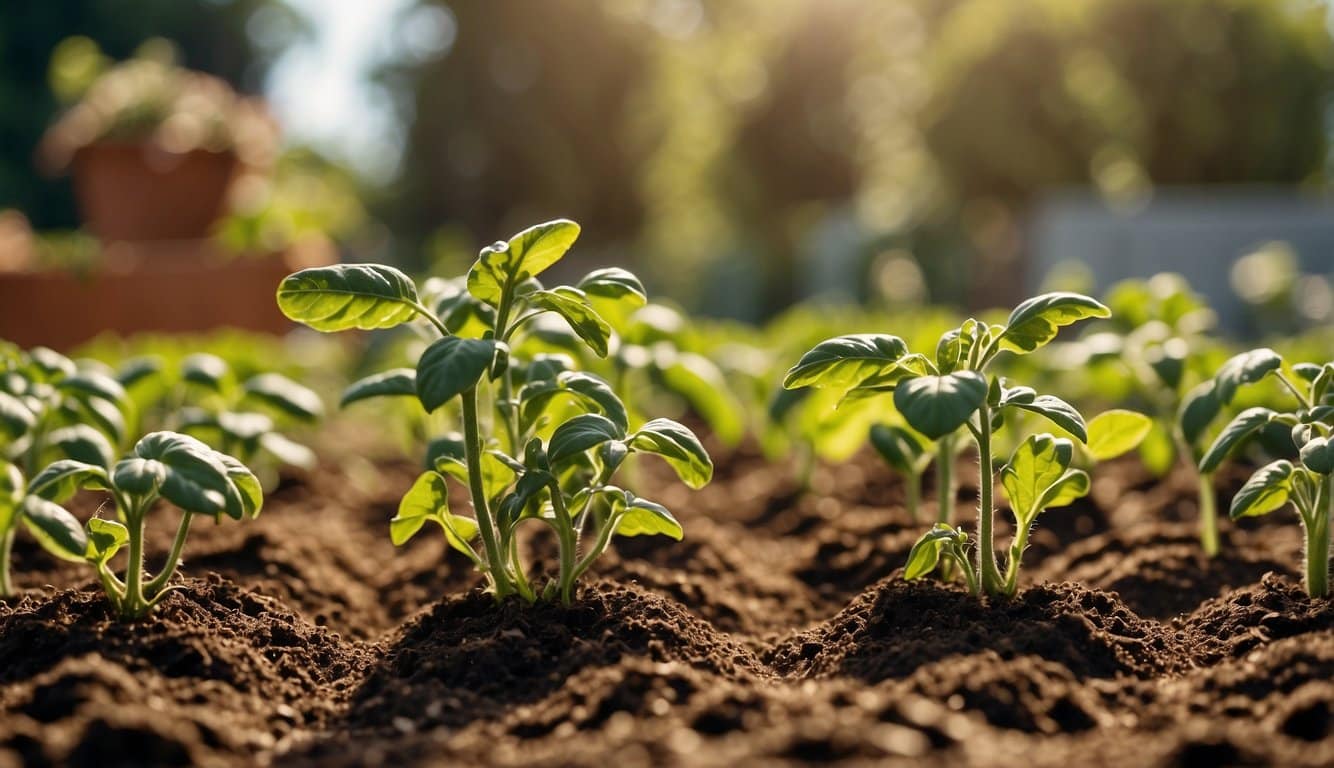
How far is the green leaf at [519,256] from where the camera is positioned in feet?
7.05

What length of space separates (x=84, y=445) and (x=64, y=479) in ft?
1.72

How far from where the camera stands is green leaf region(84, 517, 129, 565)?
2246mm

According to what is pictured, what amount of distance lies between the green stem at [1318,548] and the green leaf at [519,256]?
1458mm

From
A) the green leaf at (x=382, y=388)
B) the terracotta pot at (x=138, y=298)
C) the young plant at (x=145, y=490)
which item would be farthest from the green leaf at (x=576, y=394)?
the terracotta pot at (x=138, y=298)

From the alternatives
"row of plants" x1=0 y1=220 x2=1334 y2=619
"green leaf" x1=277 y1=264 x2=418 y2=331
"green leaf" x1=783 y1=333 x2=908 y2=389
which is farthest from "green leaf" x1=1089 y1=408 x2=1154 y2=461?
"green leaf" x1=277 y1=264 x2=418 y2=331

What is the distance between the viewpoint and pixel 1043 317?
220 centimetres

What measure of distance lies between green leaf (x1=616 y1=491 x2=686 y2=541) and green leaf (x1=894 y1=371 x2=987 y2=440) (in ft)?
1.63

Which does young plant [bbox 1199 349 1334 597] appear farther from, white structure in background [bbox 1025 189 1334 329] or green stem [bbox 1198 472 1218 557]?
white structure in background [bbox 1025 189 1334 329]

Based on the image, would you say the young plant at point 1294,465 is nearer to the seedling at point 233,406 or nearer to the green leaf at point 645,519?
the green leaf at point 645,519

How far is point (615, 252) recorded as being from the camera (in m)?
23.4

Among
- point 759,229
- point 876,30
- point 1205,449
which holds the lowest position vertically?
point 1205,449

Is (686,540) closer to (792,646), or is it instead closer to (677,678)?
(792,646)

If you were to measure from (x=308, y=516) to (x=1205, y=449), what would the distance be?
8.72 ft

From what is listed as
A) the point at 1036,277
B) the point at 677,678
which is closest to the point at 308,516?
the point at 677,678
